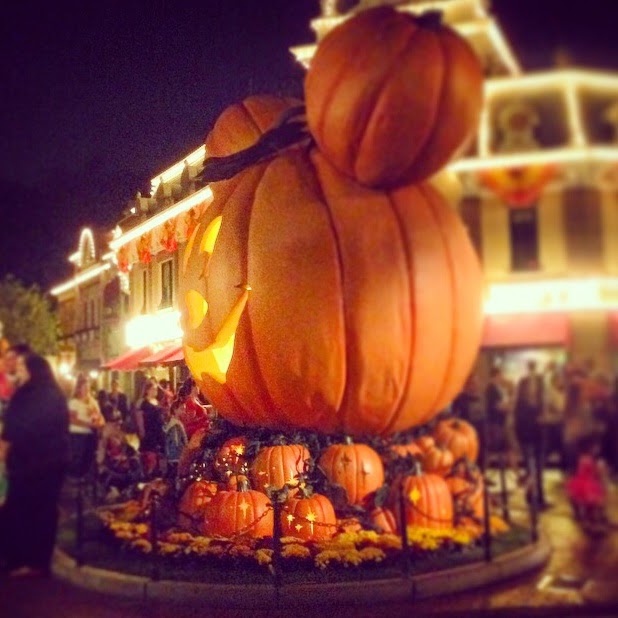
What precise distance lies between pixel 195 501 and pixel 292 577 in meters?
0.70

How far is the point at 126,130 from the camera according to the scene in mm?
4750

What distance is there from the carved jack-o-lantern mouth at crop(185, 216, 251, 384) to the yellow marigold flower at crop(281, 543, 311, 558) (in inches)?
35.0

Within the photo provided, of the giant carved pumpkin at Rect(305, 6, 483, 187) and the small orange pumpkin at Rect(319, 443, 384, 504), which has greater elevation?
the giant carved pumpkin at Rect(305, 6, 483, 187)

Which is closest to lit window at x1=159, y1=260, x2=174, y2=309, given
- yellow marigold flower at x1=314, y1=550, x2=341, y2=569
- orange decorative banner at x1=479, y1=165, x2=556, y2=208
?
yellow marigold flower at x1=314, y1=550, x2=341, y2=569

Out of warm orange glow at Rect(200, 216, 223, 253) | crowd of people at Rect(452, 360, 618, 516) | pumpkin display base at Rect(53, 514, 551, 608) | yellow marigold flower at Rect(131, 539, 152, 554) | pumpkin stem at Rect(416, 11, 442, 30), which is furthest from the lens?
yellow marigold flower at Rect(131, 539, 152, 554)

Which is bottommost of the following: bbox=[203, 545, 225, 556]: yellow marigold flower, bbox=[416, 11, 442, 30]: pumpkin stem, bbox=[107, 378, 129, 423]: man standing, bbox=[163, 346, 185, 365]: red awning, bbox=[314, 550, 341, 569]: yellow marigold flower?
bbox=[314, 550, 341, 569]: yellow marigold flower

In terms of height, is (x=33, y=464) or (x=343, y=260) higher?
(x=343, y=260)

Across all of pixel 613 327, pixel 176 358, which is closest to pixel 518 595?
pixel 613 327

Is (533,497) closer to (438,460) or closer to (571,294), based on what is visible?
(571,294)

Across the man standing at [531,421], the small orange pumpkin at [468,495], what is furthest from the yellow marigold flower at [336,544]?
the man standing at [531,421]

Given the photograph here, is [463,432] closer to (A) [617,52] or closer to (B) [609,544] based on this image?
(B) [609,544]

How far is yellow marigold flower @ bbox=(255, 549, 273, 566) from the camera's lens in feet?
14.5

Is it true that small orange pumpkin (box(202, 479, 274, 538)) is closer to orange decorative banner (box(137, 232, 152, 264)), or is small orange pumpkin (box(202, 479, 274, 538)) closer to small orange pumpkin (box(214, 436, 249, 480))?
small orange pumpkin (box(214, 436, 249, 480))

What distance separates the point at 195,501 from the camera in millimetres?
4691
